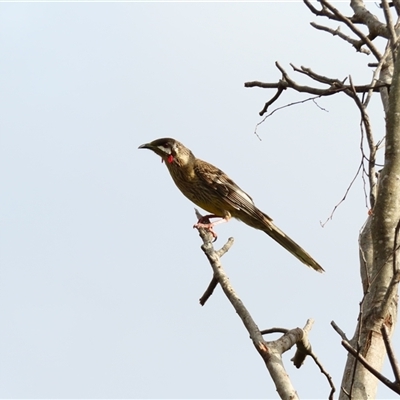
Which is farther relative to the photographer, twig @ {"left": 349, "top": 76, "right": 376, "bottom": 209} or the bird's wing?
the bird's wing

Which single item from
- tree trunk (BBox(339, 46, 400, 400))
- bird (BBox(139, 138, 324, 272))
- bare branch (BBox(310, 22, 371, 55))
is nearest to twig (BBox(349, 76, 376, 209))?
tree trunk (BBox(339, 46, 400, 400))

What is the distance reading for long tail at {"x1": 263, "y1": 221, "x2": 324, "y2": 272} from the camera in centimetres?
760

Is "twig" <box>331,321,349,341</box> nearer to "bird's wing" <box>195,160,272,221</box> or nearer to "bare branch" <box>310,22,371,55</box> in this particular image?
"bare branch" <box>310,22,371,55</box>

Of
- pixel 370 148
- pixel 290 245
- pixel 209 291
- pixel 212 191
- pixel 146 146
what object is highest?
pixel 146 146

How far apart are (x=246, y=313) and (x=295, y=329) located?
398mm

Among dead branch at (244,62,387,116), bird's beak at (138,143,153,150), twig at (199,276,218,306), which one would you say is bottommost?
twig at (199,276,218,306)

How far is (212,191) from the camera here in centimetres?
812

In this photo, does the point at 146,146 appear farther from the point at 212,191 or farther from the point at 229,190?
the point at 229,190

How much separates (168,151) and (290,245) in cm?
169

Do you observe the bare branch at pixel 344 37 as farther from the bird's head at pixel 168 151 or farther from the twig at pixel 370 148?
the bird's head at pixel 168 151

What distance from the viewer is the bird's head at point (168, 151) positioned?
→ 8.30m

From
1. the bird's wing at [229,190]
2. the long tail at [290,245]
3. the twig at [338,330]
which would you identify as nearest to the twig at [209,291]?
the twig at [338,330]

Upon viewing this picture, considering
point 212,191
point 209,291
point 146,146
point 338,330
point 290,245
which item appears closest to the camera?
point 338,330

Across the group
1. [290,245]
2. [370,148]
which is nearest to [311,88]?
[370,148]
